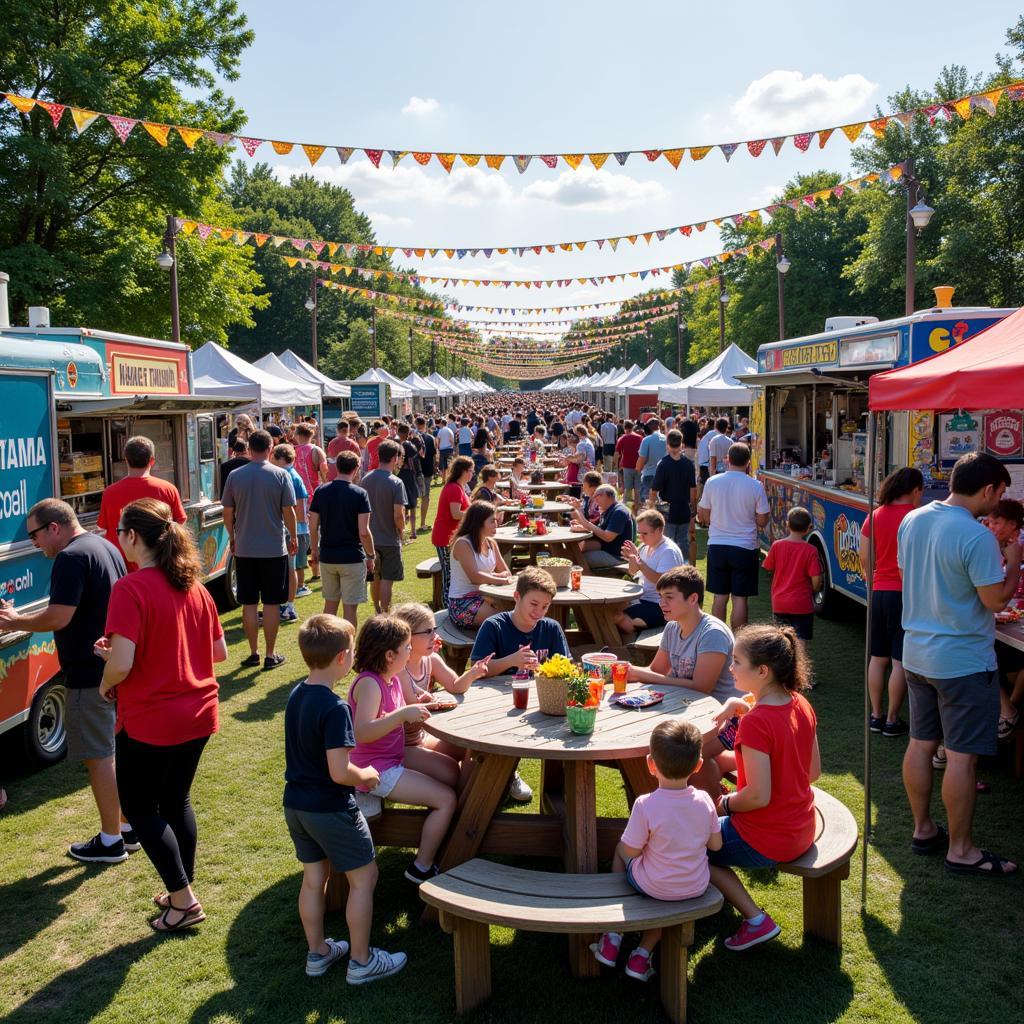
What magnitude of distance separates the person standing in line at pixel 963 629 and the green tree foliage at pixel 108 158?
64.9 feet

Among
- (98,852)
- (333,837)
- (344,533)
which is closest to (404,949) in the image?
(333,837)

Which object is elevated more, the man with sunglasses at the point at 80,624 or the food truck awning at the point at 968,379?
the food truck awning at the point at 968,379

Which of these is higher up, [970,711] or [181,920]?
[970,711]

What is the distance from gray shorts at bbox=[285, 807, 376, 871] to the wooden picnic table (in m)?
0.53

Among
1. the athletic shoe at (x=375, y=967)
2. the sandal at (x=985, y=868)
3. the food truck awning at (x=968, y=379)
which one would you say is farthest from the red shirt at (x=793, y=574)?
the athletic shoe at (x=375, y=967)

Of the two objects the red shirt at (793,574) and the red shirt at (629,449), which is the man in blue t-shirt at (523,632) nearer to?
the red shirt at (793,574)

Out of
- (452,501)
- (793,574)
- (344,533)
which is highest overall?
(452,501)

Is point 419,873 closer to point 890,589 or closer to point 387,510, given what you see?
point 890,589

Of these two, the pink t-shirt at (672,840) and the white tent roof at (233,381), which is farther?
the white tent roof at (233,381)

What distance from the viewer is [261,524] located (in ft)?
25.0

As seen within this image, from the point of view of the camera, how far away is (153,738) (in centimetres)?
389

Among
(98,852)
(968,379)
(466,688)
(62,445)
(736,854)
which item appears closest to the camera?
(736,854)

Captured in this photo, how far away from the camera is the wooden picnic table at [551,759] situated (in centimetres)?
367

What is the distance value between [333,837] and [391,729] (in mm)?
485
